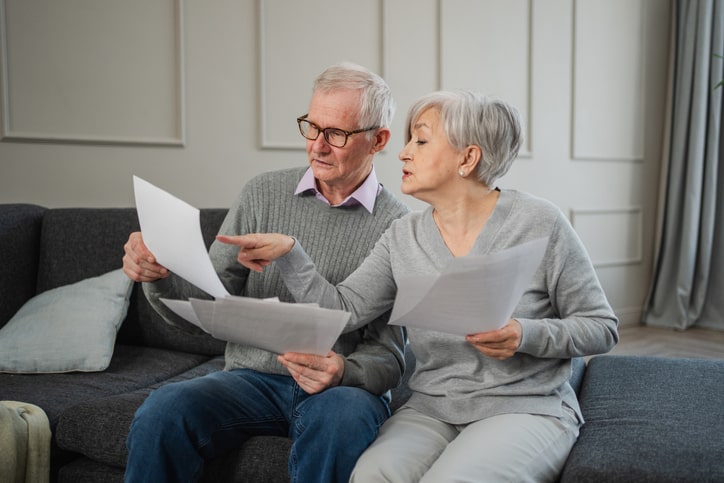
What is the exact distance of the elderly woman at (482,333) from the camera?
4.16ft

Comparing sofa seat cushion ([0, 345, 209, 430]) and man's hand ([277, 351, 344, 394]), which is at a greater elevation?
man's hand ([277, 351, 344, 394])

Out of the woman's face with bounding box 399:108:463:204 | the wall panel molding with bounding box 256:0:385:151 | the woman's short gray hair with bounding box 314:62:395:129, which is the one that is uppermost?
the wall panel molding with bounding box 256:0:385:151

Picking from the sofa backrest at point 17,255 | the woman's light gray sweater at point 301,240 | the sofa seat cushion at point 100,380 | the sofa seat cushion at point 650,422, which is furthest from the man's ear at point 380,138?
the sofa backrest at point 17,255

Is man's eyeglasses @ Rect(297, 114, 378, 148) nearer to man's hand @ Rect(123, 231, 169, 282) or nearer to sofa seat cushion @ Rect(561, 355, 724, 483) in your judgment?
man's hand @ Rect(123, 231, 169, 282)

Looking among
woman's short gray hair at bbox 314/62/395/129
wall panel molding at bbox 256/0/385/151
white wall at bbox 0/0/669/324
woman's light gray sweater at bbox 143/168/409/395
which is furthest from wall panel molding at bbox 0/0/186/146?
woman's short gray hair at bbox 314/62/395/129

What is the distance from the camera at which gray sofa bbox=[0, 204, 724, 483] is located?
1291 millimetres

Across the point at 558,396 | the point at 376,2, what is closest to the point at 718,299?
the point at 376,2

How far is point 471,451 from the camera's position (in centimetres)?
122

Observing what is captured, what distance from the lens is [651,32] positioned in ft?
15.5

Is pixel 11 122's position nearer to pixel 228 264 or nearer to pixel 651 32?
pixel 228 264

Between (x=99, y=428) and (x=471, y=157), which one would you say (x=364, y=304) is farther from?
(x=99, y=428)

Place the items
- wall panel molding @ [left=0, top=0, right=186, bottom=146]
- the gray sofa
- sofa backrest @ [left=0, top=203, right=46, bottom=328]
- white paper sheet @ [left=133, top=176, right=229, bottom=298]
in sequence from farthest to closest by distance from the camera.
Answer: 1. wall panel molding @ [left=0, top=0, right=186, bottom=146]
2. sofa backrest @ [left=0, top=203, right=46, bottom=328]
3. the gray sofa
4. white paper sheet @ [left=133, top=176, right=229, bottom=298]

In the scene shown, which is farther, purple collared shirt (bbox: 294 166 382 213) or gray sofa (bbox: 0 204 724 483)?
purple collared shirt (bbox: 294 166 382 213)

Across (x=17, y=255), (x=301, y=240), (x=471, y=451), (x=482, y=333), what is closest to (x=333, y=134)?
(x=301, y=240)
